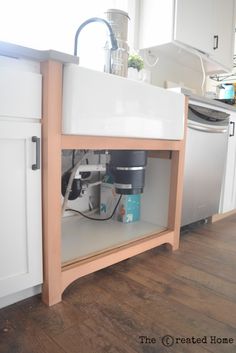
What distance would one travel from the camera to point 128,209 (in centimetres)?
162

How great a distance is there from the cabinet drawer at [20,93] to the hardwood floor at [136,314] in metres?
0.65

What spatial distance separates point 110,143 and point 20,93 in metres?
0.39

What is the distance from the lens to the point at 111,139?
1.07m

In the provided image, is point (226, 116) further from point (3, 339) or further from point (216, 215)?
point (3, 339)

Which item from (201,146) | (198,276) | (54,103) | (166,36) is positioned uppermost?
(166,36)

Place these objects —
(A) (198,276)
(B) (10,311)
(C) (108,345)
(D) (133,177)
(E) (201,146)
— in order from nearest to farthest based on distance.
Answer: (C) (108,345), (B) (10,311), (A) (198,276), (D) (133,177), (E) (201,146)

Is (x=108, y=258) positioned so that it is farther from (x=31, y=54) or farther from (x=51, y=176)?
(x=31, y=54)

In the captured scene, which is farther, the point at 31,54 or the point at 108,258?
the point at 108,258

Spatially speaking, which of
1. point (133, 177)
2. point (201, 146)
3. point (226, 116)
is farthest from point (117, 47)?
point (226, 116)

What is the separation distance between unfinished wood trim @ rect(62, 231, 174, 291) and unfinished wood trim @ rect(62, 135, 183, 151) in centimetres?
45

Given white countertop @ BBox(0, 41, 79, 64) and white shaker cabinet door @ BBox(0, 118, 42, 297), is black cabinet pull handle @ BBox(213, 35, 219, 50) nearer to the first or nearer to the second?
white countertop @ BBox(0, 41, 79, 64)

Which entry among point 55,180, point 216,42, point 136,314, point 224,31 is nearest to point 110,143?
point 55,180

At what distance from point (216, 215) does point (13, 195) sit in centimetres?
178

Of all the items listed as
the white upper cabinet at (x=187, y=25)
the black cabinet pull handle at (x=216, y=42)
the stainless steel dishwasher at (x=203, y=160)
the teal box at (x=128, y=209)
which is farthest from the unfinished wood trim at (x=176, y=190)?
the black cabinet pull handle at (x=216, y=42)
